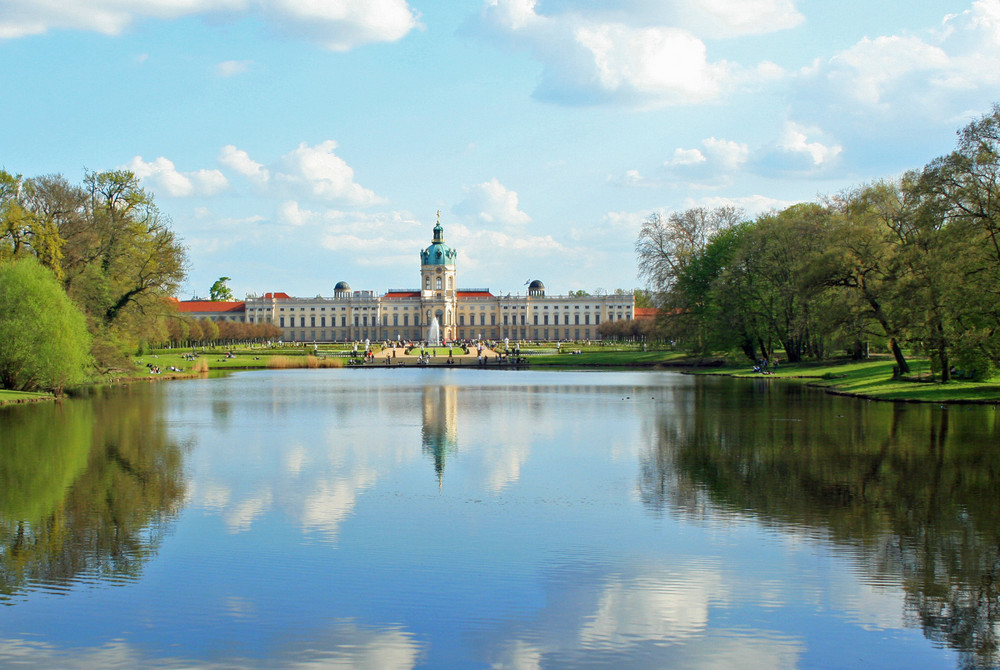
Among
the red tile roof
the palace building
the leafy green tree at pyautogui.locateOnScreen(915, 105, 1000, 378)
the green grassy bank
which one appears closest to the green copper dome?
the palace building

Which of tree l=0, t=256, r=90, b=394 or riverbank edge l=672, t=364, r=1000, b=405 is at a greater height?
tree l=0, t=256, r=90, b=394

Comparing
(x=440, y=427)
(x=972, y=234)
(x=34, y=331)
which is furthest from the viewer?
(x=34, y=331)

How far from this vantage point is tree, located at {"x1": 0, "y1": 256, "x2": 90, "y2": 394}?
30469 mm

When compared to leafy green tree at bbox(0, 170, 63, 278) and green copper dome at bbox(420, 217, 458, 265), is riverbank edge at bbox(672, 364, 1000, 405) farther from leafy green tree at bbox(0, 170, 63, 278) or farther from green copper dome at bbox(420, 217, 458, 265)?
green copper dome at bbox(420, 217, 458, 265)

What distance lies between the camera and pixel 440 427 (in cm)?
2228

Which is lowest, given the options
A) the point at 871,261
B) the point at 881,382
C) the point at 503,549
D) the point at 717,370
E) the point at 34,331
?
the point at 503,549

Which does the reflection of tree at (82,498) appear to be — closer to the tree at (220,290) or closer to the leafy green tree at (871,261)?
the leafy green tree at (871,261)

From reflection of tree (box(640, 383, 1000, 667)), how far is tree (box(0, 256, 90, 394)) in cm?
1972

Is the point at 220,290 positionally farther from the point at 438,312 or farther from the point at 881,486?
the point at 881,486

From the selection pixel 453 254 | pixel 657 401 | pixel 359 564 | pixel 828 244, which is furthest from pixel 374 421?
pixel 453 254

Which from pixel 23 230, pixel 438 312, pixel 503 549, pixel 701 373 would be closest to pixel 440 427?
pixel 503 549

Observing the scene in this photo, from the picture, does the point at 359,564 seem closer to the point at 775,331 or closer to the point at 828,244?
the point at 828,244

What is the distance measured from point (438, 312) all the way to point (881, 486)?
456ft

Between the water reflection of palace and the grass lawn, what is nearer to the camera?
the water reflection of palace
